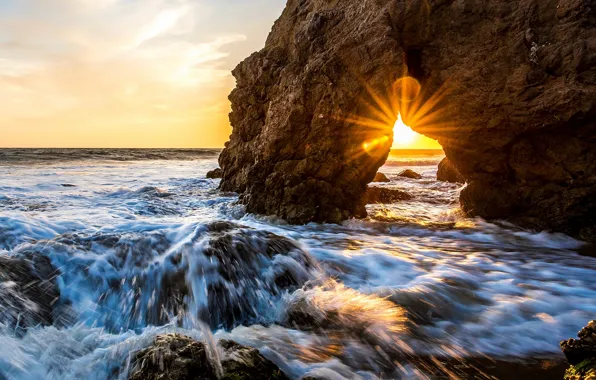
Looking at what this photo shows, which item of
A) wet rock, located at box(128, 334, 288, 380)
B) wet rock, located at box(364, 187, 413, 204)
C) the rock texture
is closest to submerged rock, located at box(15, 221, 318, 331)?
wet rock, located at box(128, 334, 288, 380)

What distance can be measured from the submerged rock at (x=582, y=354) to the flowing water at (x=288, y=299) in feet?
2.69

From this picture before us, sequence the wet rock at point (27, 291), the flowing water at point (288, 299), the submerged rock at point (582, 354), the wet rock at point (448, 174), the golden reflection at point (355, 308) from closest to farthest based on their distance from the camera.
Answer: the submerged rock at point (582, 354) < the flowing water at point (288, 299) < the wet rock at point (27, 291) < the golden reflection at point (355, 308) < the wet rock at point (448, 174)

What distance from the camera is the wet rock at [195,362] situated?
2289 mm

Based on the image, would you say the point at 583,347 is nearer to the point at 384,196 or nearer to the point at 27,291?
the point at 27,291

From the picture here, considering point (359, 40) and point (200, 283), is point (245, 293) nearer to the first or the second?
point (200, 283)

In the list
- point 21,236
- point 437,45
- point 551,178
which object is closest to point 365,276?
point 551,178

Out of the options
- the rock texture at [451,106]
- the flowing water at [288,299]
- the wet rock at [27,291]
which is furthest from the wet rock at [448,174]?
the wet rock at [27,291]

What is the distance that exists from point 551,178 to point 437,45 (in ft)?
11.7

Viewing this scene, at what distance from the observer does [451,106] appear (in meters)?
7.68

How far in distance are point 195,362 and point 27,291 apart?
2238 millimetres

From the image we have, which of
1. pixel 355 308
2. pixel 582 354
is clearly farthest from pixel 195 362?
pixel 582 354

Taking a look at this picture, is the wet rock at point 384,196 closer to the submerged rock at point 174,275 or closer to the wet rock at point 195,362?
the submerged rock at point 174,275

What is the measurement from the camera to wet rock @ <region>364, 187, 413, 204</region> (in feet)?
39.2

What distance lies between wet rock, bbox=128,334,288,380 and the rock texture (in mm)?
5620
